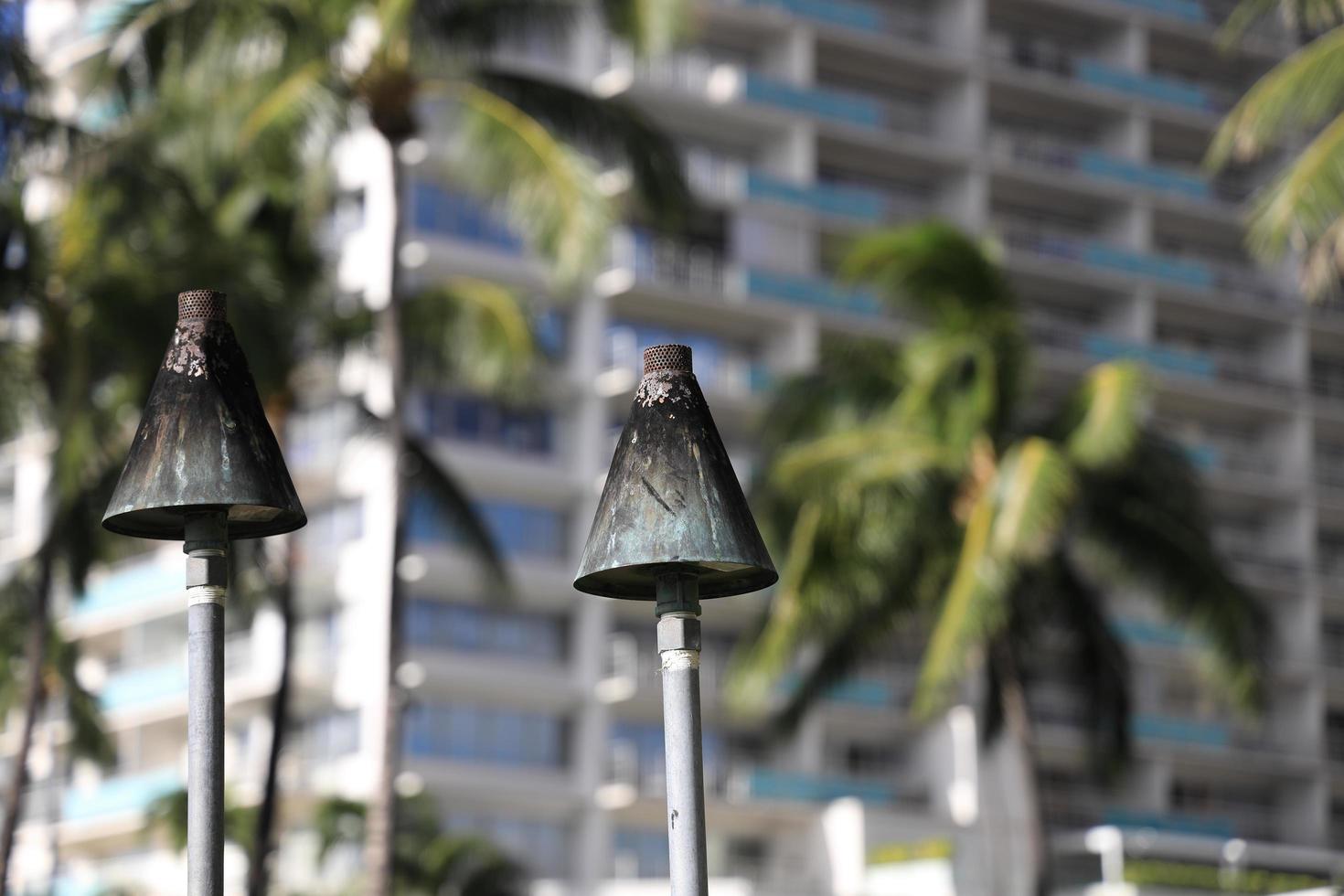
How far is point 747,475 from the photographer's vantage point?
6525 cm

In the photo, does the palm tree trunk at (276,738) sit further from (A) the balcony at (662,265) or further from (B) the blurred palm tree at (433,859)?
(A) the balcony at (662,265)

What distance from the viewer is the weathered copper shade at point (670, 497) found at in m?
8.57

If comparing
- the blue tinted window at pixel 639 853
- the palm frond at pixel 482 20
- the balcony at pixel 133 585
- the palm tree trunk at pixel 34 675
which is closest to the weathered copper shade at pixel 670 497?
the palm frond at pixel 482 20

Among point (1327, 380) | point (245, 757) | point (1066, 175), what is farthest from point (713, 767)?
point (1327, 380)

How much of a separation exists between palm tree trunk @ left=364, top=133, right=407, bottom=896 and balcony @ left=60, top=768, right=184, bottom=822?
35.2 metres

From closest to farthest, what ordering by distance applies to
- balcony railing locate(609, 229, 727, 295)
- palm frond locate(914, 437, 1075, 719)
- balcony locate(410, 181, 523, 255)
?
1. palm frond locate(914, 437, 1075, 719)
2. balcony locate(410, 181, 523, 255)
3. balcony railing locate(609, 229, 727, 295)

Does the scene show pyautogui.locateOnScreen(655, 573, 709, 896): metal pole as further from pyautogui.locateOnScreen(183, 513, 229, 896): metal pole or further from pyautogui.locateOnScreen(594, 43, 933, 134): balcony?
pyautogui.locateOnScreen(594, 43, 933, 134): balcony

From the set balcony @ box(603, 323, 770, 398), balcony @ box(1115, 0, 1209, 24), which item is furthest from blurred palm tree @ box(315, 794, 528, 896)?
balcony @ box(1115, 0, 1209, 24)

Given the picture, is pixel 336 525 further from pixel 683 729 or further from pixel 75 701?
pixel 683 729

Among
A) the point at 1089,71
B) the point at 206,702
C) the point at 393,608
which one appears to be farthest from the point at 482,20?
the point at 1089,71

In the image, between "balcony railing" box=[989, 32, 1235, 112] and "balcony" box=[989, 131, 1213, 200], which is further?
"balcony railing" box=[989, 32, 1235, 112]

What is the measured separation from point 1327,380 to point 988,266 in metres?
50.9

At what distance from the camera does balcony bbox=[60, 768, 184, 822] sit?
207 ft

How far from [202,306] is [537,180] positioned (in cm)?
1795
